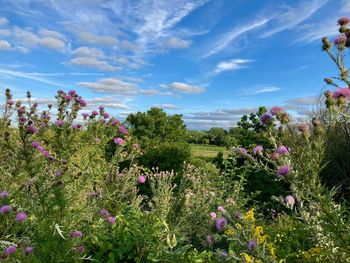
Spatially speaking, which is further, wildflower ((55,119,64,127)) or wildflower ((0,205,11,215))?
wildflower ((55,119,64,127))

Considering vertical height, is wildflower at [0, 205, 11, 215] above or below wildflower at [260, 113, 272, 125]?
below

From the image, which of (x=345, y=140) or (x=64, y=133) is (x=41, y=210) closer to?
(x=64, y=133)

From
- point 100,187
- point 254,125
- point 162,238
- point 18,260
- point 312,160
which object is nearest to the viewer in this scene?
point 312,160

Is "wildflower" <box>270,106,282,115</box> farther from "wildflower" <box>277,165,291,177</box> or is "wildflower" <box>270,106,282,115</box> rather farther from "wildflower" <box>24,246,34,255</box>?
"wildflower" <box>24,246,34,255</box>

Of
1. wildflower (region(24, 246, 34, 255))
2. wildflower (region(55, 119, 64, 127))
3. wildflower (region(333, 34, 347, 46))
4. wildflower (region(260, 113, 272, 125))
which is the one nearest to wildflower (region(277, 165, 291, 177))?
wildflower (region(260, 113, 272, 125))

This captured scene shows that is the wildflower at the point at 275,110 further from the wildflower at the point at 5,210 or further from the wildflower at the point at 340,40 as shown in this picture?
the wildflower at the point at 5,210

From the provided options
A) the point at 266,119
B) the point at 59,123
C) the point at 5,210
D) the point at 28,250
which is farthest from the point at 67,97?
the point at 266,119

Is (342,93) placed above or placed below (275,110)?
above

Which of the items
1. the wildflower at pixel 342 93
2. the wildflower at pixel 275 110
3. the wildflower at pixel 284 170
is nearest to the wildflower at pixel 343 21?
the wildflower at pixel 342 93

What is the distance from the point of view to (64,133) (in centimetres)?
419

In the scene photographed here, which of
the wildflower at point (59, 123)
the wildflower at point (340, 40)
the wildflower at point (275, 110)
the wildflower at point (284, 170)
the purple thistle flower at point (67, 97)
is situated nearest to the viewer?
the wildflower at point (284, 170)

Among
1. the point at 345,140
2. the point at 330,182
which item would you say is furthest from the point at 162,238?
the point at 345,140

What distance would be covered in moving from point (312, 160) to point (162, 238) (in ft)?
6.39

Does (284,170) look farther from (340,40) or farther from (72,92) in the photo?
(72,92)
